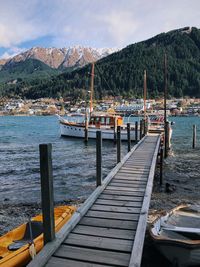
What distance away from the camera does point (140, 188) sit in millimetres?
11914

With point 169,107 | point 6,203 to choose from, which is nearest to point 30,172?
point 6,203

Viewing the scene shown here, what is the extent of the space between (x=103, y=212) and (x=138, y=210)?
3.10ft

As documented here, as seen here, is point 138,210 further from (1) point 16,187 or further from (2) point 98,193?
(1) point 16,187

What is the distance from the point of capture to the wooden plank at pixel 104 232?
25.3 ft

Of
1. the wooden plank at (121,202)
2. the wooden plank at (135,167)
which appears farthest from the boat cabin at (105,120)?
the wooden plank at (121,202)

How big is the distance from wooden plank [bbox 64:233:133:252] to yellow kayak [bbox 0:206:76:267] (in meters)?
0.99

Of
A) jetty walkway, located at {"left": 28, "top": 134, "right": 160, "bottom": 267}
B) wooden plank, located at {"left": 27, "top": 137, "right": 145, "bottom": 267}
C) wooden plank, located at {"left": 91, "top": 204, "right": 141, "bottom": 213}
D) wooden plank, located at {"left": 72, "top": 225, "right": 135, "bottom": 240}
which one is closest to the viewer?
wooden plank, located at {"left": 27, "top": 137, "right": 145, "bottom": 267}

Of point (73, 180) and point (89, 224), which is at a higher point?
point (89, 224)

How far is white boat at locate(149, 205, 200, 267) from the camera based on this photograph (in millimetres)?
8523

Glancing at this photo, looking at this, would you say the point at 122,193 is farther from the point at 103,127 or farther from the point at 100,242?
the point at 103,127

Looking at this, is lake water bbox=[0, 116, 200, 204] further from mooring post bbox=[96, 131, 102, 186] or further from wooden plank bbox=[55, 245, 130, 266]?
wooden plank bbox=[55, 245, 130, 266]

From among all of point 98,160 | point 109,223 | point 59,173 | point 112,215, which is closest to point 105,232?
point 109,223

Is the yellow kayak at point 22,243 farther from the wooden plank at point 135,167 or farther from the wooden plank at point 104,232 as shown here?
the wooden plank at point 135,167

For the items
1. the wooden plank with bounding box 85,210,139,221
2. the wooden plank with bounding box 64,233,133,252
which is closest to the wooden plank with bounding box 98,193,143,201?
the wooden plank with bounding box 85,210,139,221
